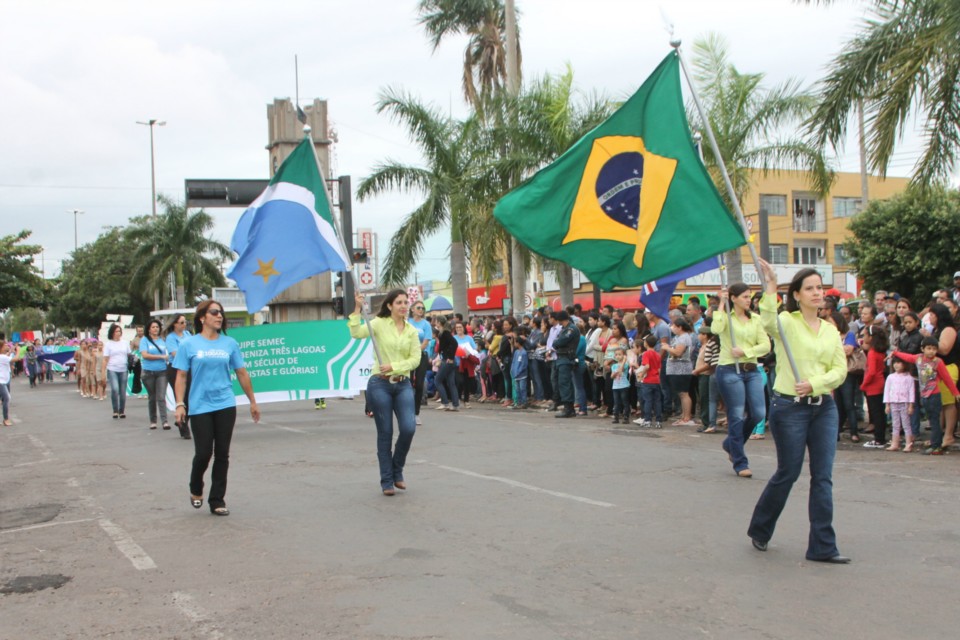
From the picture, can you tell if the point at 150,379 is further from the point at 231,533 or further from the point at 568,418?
the point at 231,533

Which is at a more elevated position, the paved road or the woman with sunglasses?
the woman with sunglasses

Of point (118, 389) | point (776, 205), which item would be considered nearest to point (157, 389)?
point (118, 389)

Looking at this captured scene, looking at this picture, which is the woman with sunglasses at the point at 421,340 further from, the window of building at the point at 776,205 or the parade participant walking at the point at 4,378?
the window of building at the point at 776,205

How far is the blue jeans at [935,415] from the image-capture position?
11.2 m

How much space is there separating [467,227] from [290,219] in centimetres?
1524

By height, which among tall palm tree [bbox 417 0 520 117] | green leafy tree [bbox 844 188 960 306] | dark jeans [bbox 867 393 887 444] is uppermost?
tall palm tree [bbox 417 0 520 117]

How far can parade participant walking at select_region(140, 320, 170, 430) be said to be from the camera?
1612 centimetres

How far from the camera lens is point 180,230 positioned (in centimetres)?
5291

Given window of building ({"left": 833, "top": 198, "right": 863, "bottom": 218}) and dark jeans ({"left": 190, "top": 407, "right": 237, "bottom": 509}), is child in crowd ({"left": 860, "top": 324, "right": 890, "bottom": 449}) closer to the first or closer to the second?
dark jeans ({"left": 190, "top": 407, "right": 237, "bottom": 509})

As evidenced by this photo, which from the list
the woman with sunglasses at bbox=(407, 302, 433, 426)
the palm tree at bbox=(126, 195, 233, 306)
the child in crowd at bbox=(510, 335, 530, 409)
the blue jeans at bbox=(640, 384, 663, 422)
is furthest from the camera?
the palm tree at bbox=(126, 195, 233, 306)

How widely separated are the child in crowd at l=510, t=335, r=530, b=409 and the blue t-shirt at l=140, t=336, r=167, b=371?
706 cm

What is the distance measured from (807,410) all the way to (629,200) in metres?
2.74

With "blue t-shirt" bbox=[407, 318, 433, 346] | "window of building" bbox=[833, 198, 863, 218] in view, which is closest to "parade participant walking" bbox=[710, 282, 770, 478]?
"blue t-shirt" bbox=[407, 318, 433, 346]

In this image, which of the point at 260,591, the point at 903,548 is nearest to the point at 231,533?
the point at 260,591
